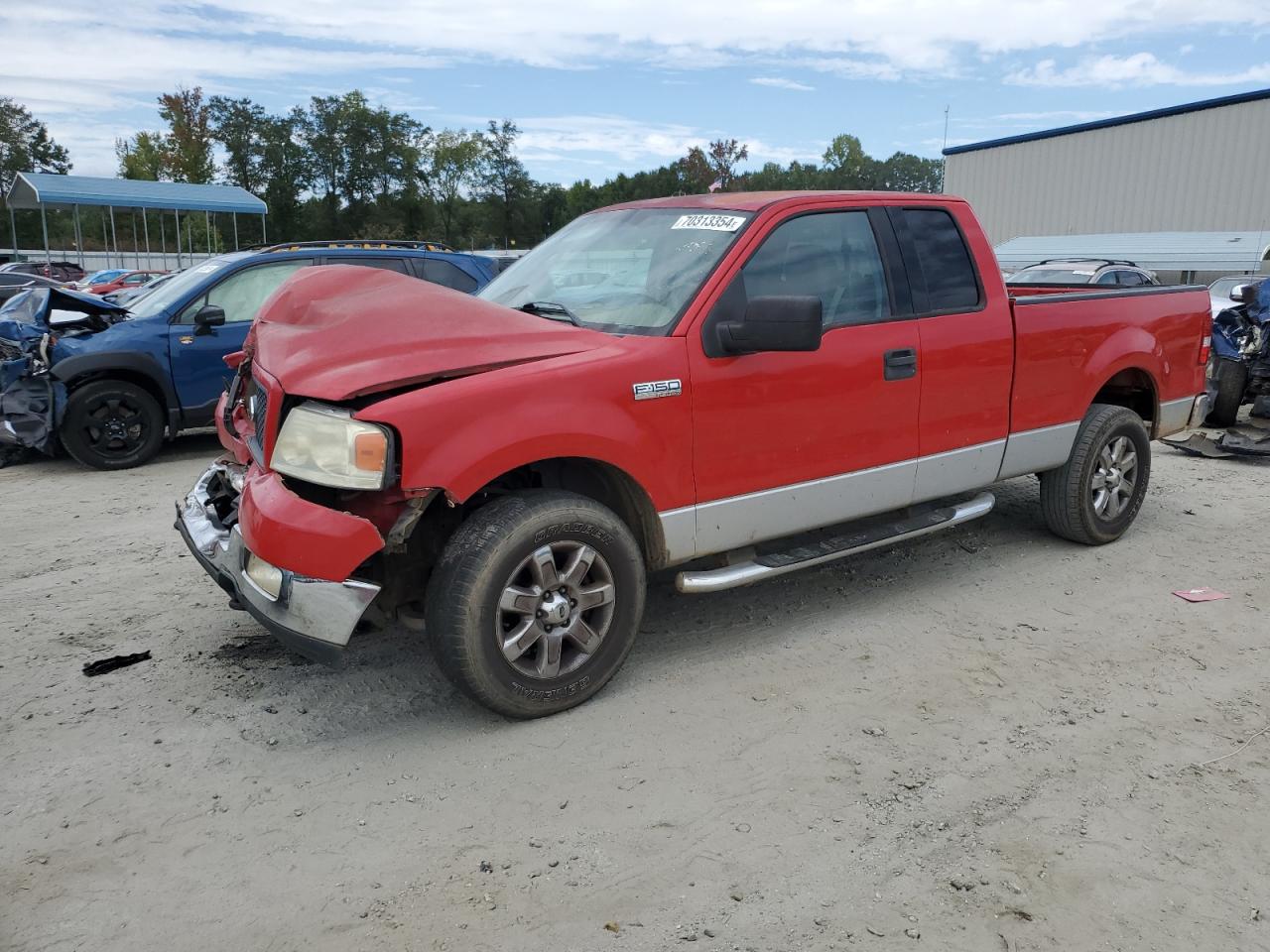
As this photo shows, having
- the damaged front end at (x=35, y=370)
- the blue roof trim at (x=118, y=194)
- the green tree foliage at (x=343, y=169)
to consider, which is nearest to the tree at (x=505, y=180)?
the green tree foliage at (x=343, y=169)

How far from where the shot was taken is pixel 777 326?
144 inches

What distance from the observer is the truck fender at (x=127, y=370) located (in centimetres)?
782

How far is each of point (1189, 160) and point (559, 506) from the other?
3142 cm

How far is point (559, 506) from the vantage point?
139 inches

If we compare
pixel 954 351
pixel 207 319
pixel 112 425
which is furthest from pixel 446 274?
pixel 954 351

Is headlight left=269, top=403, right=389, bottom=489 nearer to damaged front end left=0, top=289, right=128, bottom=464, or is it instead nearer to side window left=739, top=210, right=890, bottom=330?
side window left=739, top=210, right=890, bottom=330

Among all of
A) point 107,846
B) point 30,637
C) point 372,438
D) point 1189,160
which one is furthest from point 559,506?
point 1189,160

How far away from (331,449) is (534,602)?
2.92 feet

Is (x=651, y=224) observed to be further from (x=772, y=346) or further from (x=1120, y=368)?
(x=1120, y=368)

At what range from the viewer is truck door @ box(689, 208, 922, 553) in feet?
13.0

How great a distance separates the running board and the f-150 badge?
768 mm

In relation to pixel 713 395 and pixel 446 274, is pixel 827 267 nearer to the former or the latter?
pixel 713 395

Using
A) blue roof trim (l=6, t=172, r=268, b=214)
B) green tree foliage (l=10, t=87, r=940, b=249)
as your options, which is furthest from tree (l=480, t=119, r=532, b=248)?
blue roof trim (l=6, t=172, r=268, b=214)

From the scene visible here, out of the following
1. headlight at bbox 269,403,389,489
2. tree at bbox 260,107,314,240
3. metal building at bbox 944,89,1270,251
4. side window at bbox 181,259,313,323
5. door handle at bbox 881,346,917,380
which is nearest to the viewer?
headlight at bbox 269,403,389,489
